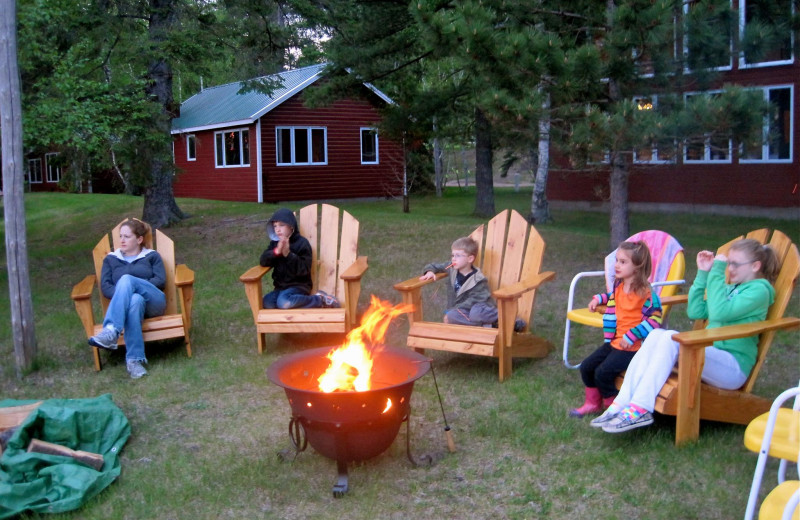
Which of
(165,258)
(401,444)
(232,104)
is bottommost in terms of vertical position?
(401,444)

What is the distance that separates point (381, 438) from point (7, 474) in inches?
65.2

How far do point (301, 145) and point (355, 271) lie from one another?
1590 centimetres

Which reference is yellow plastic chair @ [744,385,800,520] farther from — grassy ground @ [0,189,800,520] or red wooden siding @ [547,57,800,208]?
red wooden siding @ [547,57,800,208]

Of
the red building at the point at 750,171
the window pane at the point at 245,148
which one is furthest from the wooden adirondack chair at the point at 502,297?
the window pane at the point at 245,148

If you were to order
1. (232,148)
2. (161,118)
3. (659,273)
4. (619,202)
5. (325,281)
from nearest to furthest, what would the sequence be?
(659,273) → (325,281) → (619,202) → (161,118) → (232,148)

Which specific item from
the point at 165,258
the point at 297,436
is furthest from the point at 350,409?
the point at 165,258

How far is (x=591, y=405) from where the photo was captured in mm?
4062

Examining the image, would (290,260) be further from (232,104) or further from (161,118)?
(232,104)

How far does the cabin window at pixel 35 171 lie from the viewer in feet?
102

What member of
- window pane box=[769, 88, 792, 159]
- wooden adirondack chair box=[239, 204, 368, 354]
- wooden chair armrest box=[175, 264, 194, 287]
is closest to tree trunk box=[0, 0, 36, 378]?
wooden chair armrest box=[175, 264, 194, 287]

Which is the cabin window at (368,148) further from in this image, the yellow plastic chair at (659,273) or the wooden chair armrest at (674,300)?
the wooden chair armrest at (674,300)

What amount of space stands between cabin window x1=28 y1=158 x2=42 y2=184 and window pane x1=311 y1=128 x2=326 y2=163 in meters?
15.6

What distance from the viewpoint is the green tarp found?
3186mm

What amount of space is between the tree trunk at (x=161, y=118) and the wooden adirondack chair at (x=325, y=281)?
14.5ft
